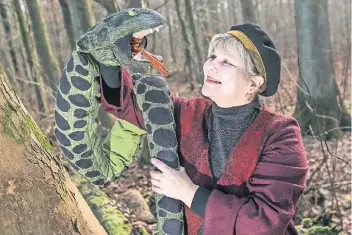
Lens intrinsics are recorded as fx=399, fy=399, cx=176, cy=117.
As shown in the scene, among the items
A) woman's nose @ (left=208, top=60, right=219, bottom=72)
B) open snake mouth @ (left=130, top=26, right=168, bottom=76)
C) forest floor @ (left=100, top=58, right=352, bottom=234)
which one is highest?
open snake mouth @ (left=130, top=26, right=168, bottom=76)

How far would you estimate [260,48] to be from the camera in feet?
5.29

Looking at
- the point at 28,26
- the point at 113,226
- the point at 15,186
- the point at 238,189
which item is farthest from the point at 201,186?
the point at 28,26

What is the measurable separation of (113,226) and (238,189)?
2.04m

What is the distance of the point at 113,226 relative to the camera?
339 cm

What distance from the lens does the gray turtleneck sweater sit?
5.51ft

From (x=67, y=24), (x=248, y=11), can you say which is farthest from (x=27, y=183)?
(x=67, y=24)

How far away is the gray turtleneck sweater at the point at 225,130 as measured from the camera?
1679mm

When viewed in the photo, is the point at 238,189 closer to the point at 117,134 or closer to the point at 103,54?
the point at 117,134

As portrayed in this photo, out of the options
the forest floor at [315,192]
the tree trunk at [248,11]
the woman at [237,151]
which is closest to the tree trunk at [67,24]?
the forest floor at [315,192]

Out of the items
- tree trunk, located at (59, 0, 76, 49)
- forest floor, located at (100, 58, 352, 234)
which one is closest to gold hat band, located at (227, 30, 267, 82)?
forest floor, located at (100, 58, 352, 234)

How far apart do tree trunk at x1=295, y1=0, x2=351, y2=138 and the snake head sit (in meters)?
5.86

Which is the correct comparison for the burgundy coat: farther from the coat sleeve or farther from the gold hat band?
the gold hat band

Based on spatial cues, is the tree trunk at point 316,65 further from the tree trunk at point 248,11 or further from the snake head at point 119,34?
the snake head at point 119,34

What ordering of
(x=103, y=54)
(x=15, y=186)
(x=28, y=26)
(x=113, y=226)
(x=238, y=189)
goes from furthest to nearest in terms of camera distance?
(x=28, y=26)
(x=113, y=226)
(x=238, y=189)
(x=103, y=54)
(x=15, y=186)
